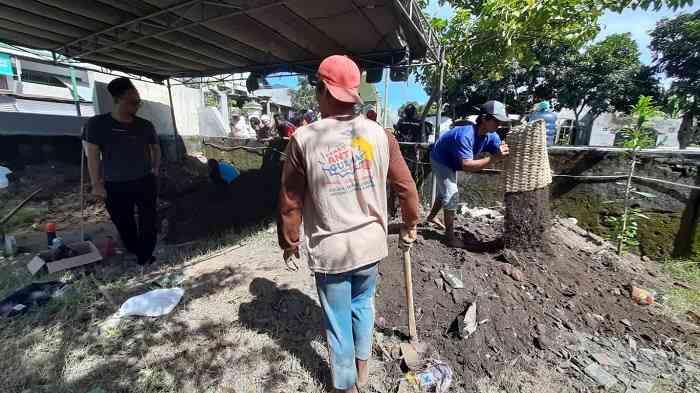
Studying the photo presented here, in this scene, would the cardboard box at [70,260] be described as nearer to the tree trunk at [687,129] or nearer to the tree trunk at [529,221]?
the tree trunk at [529,221]

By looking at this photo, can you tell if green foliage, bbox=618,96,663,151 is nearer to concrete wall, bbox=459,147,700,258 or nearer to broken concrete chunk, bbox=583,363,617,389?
concrete wall, bbox=459,147,700,258

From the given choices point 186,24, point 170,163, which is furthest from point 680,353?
point 170,163

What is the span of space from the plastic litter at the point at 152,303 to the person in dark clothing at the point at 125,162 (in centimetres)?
100

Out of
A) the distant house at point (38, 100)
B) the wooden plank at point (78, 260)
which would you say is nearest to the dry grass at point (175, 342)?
the wooden plank at point (78, 260)

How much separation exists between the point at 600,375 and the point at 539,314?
49cm

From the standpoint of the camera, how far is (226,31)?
14.9 ft

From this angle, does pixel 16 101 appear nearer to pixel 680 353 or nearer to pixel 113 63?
pixel 113 63

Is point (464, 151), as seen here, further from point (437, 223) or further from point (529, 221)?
point (437, 223)

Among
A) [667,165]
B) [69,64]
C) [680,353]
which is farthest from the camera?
[69,64]

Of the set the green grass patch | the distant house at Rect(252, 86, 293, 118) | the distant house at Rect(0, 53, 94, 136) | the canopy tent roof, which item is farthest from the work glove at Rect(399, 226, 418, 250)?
the distant house at Rect(252, 86, 293, 118)

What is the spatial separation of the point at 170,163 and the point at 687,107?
21116mm

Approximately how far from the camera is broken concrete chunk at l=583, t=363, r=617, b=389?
1861 millimetres

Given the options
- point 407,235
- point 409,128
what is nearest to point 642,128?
point 407,235

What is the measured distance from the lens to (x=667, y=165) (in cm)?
344
